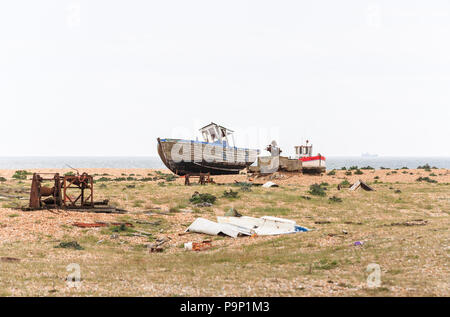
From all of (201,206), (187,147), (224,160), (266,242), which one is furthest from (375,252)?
(224,160)

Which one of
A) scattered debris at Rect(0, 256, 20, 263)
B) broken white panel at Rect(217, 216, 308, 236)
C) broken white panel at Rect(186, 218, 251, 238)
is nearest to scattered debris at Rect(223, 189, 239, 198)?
broken white panel at Rect(217, 216, 308, 236)

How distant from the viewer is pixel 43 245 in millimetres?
15641

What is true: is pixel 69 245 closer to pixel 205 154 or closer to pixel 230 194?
pixel 230 194

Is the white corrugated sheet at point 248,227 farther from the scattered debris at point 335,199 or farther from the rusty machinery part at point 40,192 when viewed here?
the scattered debris at point 335,199

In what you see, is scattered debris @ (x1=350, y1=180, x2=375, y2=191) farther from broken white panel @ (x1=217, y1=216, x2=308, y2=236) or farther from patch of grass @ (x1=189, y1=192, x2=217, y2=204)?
broken white panel @ (x1=217, y1=216, x2=308, y2=236)

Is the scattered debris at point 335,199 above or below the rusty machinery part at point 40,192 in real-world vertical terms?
below

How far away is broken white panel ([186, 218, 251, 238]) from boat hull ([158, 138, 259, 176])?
24.2m

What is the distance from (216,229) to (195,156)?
1123 inches

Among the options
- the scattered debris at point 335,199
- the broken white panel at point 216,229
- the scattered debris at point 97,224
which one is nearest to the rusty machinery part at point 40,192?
the scattered debris at point 97,224

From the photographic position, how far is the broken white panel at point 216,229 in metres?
18.8

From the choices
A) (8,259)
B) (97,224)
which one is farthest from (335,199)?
(8,259)

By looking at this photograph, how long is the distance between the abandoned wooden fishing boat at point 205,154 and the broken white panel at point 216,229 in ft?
79.4

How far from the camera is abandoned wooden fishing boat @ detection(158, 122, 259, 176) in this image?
1800 inches

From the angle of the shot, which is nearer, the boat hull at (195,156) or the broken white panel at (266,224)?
the broken white panel at (266,224)
